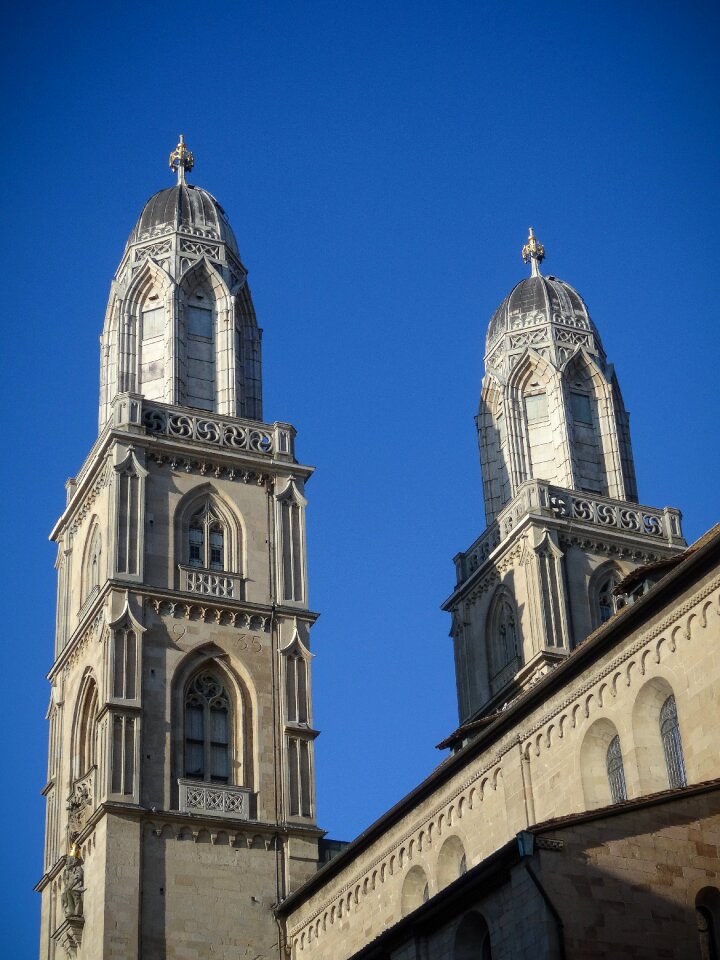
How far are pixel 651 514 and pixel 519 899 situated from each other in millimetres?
25991

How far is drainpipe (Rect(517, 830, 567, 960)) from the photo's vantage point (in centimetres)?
2830

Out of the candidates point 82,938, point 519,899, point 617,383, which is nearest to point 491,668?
point 617,383

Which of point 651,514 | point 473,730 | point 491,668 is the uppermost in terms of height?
point 651,514

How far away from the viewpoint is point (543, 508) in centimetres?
5216

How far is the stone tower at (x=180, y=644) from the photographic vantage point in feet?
142

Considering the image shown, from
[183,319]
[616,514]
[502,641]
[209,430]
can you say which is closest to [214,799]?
[209,430]

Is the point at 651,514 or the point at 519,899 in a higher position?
the point at 651,514

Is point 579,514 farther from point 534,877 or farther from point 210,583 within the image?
point 534,877

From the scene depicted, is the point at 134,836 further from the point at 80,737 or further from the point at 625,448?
the point at 625,448

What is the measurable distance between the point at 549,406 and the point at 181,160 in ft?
42.2

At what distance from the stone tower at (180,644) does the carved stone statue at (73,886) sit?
1.8 inches

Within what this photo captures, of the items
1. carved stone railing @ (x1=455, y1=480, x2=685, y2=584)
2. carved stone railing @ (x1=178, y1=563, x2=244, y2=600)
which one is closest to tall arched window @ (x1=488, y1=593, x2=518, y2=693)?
carved stone railing @ (x1=455, y1=480, x2=685, y2=584)

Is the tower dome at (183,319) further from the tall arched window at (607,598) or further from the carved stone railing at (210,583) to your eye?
the tall arched window at (607,598)

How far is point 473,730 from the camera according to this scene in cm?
4075
